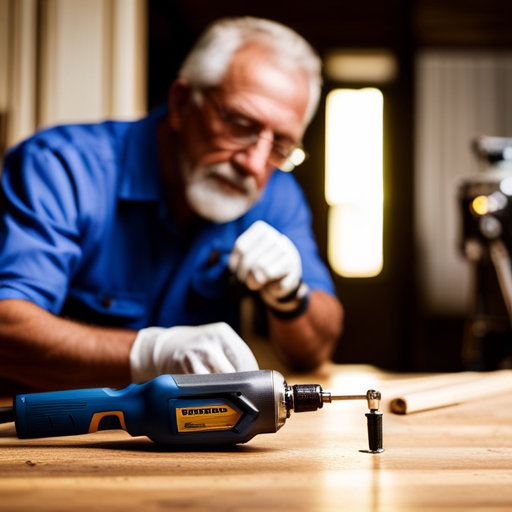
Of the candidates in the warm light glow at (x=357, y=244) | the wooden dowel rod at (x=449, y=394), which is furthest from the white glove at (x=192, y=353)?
the warm light glow at (x=357, y=244)

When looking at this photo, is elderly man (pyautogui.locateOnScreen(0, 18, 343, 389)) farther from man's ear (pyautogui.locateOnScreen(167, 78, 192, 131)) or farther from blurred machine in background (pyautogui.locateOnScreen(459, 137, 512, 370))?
blurred machine in background (pyautogui.locateOnScreen(459, 137, 512, 370))

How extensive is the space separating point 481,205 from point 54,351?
1.00 meters

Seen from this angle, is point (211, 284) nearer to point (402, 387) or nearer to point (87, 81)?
point (402, 387)

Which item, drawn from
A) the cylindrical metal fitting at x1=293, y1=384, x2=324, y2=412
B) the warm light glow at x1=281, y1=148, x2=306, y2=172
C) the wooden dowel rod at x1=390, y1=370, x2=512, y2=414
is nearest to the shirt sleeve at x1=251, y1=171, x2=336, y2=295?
the warm light glow at x1=281, y1=148, x2=306, y2=172

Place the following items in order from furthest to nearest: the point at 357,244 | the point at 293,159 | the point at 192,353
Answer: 1. the point at 357,244
2. the point at 293,159
3. the point at 192,353

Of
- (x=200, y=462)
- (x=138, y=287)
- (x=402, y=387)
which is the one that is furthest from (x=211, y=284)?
(x=200, y=462)

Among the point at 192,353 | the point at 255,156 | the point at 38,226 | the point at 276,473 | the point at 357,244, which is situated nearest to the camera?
the point at 276,473

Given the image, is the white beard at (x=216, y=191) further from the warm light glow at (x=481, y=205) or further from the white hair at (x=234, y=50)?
the warm light glow at (x=481, y=205)

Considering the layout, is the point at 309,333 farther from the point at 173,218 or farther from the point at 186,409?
the point at 186,409

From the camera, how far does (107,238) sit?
3.81ft

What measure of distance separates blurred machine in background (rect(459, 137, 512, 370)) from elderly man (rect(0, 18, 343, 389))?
0.35 meters

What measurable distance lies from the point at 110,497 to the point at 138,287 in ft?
2.73

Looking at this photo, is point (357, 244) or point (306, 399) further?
point (357, 244)

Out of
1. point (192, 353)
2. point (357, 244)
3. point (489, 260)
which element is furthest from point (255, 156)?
point (357, 244)
